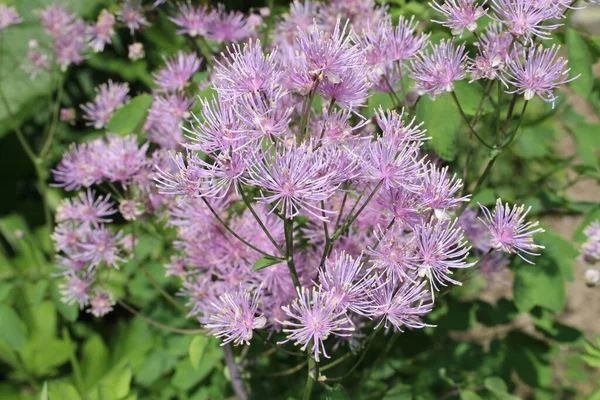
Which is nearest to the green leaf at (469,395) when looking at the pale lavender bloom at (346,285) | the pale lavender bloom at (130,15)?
the pale lavender bloom at (346,285)

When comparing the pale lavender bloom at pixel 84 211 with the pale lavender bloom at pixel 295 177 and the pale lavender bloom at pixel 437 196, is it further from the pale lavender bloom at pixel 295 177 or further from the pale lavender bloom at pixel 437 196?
the pale lavender bloom at pixel 437 196

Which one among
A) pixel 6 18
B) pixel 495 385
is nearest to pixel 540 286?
pixel 495 385

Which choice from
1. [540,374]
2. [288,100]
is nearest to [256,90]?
[288,100]

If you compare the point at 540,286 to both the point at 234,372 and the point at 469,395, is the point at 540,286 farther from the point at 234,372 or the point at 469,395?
the point at 234,372

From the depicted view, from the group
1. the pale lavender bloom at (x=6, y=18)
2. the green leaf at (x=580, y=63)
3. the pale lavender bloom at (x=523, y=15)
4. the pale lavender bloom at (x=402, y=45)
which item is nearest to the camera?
the pale lavender bloom at (x=523, y=15)

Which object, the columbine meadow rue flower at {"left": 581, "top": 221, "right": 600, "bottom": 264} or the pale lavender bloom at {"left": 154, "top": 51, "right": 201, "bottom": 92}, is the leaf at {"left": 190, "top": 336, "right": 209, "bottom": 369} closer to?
the pale lavender bloom at {"left": 154, "top": 51, "right": 201, "bottom": 92}

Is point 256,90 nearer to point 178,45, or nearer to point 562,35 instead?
point 562,35
